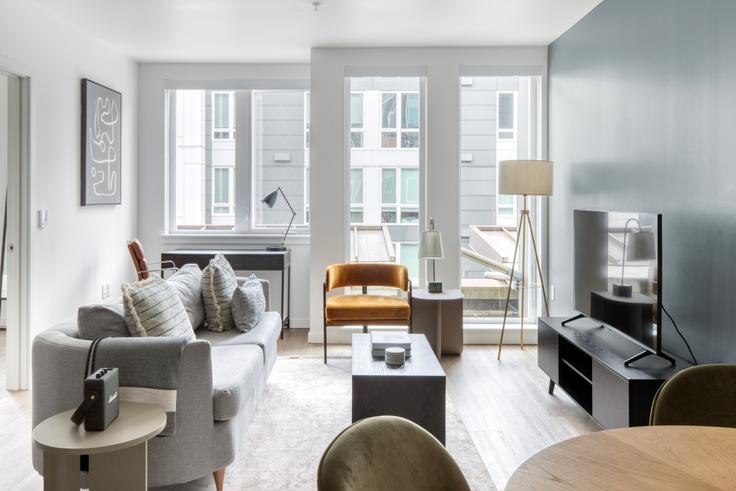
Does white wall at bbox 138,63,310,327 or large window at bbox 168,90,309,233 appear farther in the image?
large window at bbox 168,90,309,233

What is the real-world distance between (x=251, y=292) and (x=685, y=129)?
2.62 metres

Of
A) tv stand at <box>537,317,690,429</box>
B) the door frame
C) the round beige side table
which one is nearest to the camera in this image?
the round beige side table

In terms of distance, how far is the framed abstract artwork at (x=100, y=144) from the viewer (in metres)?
4.48

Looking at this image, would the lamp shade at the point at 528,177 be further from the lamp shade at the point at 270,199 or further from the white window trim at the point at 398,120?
the lamp shade at the point at 270,199

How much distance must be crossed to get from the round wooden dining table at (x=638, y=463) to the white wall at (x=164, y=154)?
14.5 feet

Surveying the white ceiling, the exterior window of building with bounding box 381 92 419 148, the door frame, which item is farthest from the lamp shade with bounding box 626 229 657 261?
the door frame

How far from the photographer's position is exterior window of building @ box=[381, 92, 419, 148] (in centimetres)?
516

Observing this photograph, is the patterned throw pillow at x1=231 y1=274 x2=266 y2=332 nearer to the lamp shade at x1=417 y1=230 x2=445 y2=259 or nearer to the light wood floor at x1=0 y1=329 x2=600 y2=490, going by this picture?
the light wood floor at x1=0 y1=329 x2=600 y2=490

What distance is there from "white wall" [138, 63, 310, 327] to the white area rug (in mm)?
1499

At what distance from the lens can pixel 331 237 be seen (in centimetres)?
508

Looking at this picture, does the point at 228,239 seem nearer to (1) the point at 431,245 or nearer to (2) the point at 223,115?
(2) the point at 223,115

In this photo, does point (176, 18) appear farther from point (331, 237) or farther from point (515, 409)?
point (515, 409)

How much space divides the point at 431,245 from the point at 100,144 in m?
2.87

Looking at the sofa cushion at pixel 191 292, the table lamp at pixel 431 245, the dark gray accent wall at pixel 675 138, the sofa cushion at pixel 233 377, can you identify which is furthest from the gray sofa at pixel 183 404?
the table lamp at pixel 431 245
